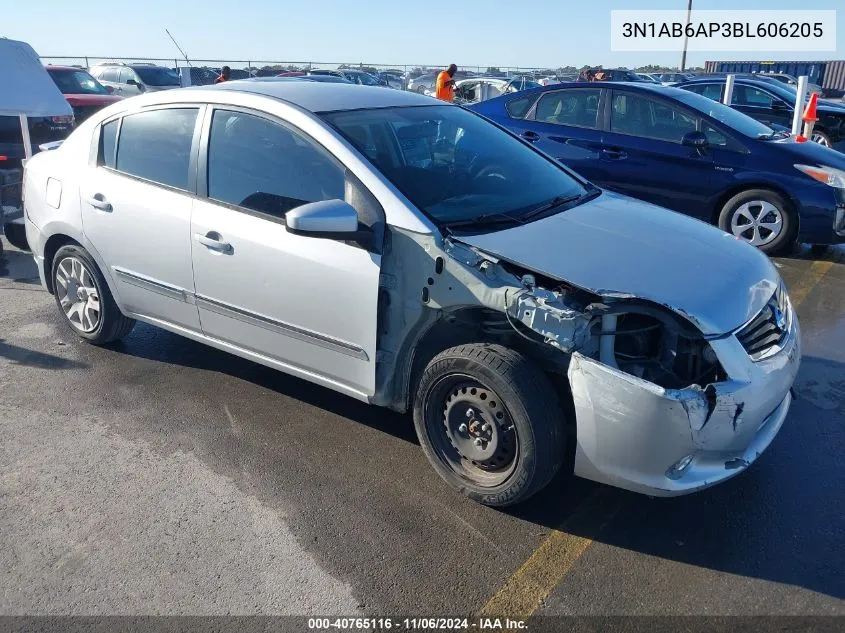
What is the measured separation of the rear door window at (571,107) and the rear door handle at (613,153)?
1.13 ft

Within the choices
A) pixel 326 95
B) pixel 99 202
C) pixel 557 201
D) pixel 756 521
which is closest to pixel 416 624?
pixel 756 521

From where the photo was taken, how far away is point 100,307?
4598 millimetres

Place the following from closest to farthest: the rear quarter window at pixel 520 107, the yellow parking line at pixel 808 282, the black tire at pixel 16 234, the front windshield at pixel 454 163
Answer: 1. the front windshield at pixel 454 163
2. the yellow parking line at pixel 808 282
3. the black tire at pixel 16 234
4. the rear quarter window at pixel 520 107

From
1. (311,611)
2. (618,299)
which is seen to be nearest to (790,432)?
(618,299)

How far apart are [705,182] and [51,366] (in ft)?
19.2

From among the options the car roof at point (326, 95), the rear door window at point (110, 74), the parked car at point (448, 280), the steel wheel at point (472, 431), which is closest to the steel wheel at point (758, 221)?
the parked car at point (448, 280)

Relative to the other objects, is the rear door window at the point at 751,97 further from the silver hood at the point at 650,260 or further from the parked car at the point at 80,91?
the parked car at the point at 80,91

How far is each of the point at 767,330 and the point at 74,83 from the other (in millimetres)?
13596

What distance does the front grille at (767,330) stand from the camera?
2934 mm

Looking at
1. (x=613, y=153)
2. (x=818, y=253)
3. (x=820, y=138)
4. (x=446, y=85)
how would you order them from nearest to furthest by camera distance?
1. (x=818, y=253)
2. (x=613, y=153)
3. (x=820, y=138)
4. (x=446, y=85)

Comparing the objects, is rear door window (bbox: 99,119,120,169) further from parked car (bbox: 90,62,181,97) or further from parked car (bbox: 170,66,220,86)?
parked car (bbox: 170,66,220,86)

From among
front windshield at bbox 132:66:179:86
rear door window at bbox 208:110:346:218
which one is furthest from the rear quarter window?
front windshield at bbox 132:66:179:86

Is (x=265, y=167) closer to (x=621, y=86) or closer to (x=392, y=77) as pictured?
(x=621, y=86)

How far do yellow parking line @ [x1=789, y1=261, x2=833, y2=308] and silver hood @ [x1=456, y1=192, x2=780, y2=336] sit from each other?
2672mm
